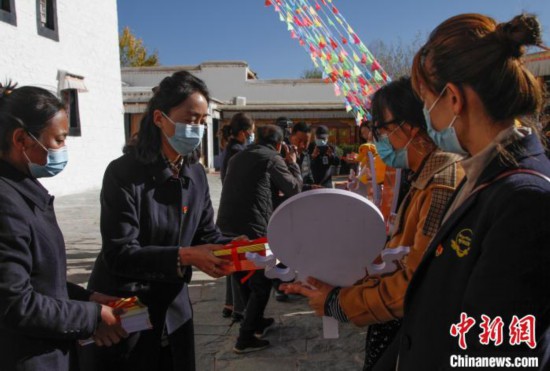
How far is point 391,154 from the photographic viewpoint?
1.96 m

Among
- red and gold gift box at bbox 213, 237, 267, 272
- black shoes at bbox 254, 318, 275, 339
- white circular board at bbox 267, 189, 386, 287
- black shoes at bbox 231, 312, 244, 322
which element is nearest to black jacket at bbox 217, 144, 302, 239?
black shoes at bbox 254, 318, 275, 339

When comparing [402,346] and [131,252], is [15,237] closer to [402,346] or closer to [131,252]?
[131,252]

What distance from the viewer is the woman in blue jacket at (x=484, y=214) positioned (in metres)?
0.86

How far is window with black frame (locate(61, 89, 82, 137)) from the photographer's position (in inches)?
490

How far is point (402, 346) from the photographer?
3.98 ft

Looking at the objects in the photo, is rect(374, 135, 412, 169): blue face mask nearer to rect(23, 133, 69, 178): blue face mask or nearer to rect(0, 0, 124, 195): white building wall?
rect(23, 133, 69, 178): blue face mask

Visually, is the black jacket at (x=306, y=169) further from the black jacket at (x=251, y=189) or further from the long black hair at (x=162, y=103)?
the long black hair at (x=162, y=103)

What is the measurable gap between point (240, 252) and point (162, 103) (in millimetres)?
879

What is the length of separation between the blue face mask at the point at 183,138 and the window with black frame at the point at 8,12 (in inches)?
403

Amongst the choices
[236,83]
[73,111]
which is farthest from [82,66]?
[236,83]

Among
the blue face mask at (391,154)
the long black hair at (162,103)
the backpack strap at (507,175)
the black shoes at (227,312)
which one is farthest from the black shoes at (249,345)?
the backpack strap at (507,175)

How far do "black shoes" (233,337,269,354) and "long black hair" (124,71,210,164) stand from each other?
1927mm

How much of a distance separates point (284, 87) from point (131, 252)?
86.4 ft

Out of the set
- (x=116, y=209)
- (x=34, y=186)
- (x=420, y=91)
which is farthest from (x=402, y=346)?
(x=34, y=186)
